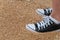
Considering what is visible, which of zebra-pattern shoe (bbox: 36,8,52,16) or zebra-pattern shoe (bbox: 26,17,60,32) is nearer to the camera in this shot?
zebra-pattern shoe (bbox: 26,17,60,32)

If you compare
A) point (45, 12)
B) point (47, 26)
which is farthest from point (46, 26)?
point (45, 12)

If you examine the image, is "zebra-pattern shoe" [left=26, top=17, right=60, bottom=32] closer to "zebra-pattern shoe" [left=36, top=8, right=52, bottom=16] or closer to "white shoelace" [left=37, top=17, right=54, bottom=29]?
"white shoelace" [left=37, top=17, right=54, bottom=29]

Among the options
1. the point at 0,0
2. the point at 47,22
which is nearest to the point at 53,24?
the point at 47,22

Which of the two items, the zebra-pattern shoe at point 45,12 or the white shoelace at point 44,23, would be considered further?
the zebra-pattern shoe at point 45,12

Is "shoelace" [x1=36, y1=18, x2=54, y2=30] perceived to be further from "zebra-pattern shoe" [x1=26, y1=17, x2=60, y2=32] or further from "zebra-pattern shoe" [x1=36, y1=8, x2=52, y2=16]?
"zebra-pattern shoe" [x1=36, y1=8, x2=52, y2=16]

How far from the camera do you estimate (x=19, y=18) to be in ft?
5.93

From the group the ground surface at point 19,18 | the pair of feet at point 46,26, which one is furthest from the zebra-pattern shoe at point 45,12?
the pair of feet at point 46,26

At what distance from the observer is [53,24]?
1.61 meters

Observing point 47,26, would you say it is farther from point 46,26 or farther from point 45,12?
point 45,12

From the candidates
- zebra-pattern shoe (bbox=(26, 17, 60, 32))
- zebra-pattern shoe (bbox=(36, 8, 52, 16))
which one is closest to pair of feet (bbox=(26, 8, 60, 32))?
zebra-pattern shoe (bbox=(26, 17, 60, 32))

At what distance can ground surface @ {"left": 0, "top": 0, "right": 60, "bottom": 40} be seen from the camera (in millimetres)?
1591

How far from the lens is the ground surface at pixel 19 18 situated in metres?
1.59

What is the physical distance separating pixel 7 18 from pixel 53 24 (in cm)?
48

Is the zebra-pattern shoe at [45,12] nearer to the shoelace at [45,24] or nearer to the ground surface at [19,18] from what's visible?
the ground surface at [19,18]
